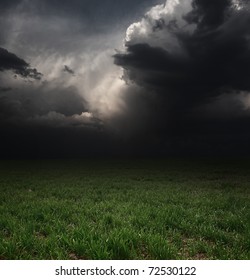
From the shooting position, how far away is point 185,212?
11758mm

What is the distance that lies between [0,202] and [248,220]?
35.9 ft

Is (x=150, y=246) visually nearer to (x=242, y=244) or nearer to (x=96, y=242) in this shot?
(x=96, y=242)

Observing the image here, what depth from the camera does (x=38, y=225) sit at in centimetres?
978

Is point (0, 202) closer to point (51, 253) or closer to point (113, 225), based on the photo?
point (113, 225)

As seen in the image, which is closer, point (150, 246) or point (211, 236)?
point (150, 246)

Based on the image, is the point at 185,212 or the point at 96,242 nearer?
the point at 96,242

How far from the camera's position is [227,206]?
13.5 metres

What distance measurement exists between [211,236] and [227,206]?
5207 millimetres
